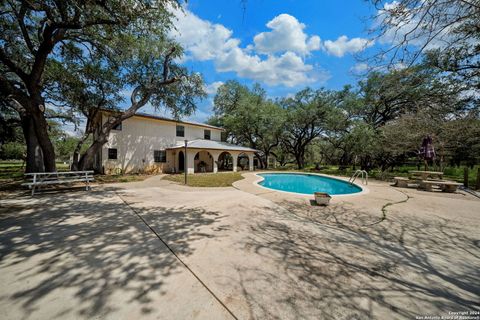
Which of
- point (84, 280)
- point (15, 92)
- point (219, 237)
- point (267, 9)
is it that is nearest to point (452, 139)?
point (267, 9)

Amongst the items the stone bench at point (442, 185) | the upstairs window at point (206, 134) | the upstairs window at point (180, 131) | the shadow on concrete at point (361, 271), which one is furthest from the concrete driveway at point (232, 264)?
the upstairs window at point (206, 134)

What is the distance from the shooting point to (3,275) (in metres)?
2.35

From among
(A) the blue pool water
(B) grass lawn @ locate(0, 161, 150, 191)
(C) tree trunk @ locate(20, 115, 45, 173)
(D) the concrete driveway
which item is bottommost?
(A) the blue pool water

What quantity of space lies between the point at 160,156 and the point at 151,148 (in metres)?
1.16

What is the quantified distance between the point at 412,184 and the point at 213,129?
18814 millimetres

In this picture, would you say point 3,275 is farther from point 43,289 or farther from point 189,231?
point 189,231

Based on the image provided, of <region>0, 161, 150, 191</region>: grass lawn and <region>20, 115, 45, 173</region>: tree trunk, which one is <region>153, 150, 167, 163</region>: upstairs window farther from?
<region>20, 115, 45, 173</region>: tree trunk

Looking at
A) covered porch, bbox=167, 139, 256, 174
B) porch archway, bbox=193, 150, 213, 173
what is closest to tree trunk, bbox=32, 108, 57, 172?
covered porch, bbox=167, 139, 256, 174

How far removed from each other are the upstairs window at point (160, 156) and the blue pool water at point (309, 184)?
33.6 feet

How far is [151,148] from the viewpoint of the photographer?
17234mm

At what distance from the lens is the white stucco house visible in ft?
49.8

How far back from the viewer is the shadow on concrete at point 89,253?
2.05 meters

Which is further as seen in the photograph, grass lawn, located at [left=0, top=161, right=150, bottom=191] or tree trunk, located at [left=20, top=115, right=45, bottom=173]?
tree trunk, located at [left=20, top=115, right=45, bottom=173]

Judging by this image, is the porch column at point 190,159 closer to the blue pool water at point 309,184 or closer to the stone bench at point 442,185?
the blue pool water at point 309,184
